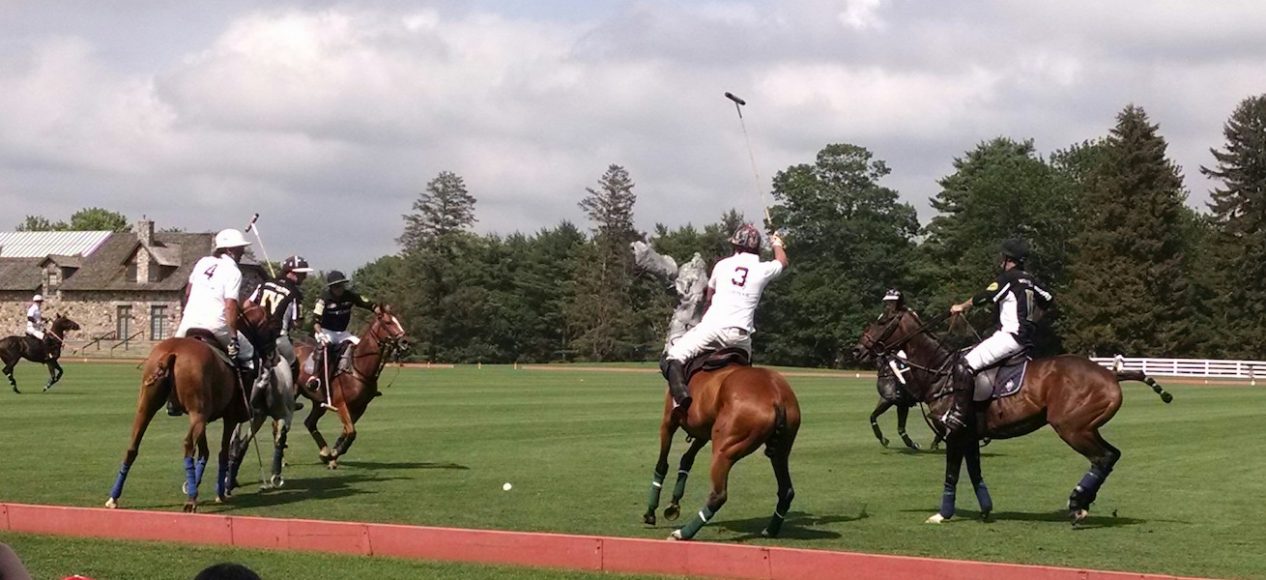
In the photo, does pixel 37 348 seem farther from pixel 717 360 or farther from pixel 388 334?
pixel 717 360

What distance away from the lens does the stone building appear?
274ft

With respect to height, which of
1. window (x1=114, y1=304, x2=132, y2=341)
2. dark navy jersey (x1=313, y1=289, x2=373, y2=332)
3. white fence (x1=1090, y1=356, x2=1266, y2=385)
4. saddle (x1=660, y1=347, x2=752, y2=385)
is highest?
dark navy jersey (x1=313, y1=289, x2=373, y2=332)

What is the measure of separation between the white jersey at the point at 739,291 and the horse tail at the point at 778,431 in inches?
40.2

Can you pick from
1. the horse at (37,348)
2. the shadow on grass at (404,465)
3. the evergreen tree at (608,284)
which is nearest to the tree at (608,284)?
the evergreen tree at (608,284)

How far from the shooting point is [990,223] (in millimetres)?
88125

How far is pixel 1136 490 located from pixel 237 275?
9.75 m

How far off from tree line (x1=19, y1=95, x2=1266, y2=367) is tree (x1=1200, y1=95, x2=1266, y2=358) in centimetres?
11

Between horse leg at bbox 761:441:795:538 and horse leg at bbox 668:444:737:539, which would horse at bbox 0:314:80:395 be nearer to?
horse leg at bbox 761:441:795:538

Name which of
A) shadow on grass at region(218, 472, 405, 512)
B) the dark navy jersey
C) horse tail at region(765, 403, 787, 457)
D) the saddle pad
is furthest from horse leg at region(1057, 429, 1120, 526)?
the dark navy jersey

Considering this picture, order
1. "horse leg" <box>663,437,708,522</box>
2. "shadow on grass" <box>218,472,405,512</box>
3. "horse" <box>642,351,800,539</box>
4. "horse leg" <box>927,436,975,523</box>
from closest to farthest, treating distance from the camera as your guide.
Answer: "horse" <box>642,351,800,539</box> → "horse leg" <box>663,437,708,522</box> → "horse leg" <box>927,436,975,523</box> → "shadow on grass" <box>218,472,405,512</box>

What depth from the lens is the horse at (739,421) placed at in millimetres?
11008

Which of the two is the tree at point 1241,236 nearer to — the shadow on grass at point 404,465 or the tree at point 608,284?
the tree at point 608,284

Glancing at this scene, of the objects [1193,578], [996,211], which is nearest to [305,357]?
[1193,578]

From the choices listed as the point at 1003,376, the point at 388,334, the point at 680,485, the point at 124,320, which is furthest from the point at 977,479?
the point at 124,320
